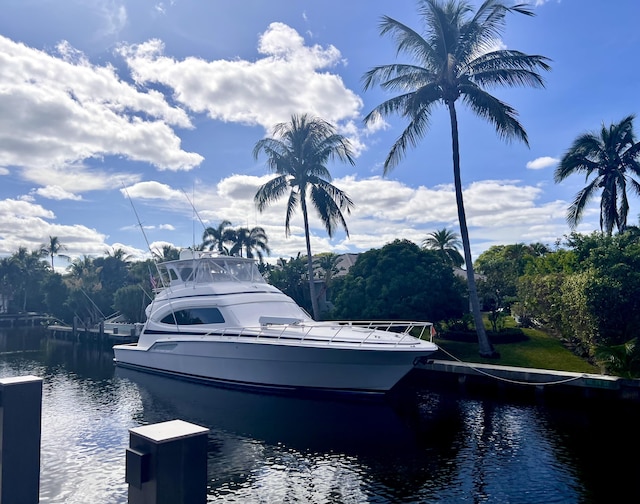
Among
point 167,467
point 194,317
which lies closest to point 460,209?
point 194,317

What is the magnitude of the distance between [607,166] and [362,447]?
81.8ft

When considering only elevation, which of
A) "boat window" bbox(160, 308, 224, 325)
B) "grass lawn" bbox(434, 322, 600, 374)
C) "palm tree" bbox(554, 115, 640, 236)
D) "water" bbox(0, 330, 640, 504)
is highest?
"palm tree" bbox(554, 115, 640, 236)

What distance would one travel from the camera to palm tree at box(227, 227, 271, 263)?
161ft

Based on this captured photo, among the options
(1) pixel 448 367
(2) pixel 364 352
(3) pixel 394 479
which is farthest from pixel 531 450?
(1) pixel 448 367

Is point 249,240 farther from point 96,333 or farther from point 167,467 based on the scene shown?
point 167,467

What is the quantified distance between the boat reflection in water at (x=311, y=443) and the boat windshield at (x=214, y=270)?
638 centimetres

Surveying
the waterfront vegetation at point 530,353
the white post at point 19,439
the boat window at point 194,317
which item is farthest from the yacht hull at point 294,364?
the white post at point 19,439

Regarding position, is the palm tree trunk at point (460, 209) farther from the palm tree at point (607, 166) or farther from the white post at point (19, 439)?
the white post at point (19, 439)

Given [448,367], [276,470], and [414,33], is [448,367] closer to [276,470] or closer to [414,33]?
[276,470]

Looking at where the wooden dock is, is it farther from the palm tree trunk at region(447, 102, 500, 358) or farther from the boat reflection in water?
the palm tree trunk at region(447, 102, 500, 358)

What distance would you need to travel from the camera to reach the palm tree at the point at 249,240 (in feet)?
161

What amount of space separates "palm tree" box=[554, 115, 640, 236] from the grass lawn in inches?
347

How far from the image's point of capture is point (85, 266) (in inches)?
2450

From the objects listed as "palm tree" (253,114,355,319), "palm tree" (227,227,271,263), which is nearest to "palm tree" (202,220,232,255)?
"palm tree" (227,227,271,263)
